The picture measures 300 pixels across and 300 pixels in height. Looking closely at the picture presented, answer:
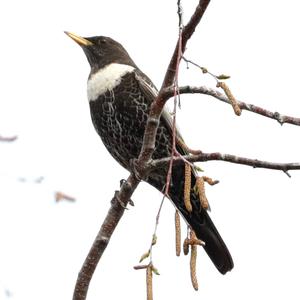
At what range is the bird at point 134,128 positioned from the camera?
5430 mm

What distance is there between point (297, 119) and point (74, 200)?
112 centimetres

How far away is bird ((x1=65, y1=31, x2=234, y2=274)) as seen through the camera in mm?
5430

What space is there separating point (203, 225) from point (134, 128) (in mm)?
998

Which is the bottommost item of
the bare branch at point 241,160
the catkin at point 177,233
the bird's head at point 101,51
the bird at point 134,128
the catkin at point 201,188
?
the catkin at point 177,233

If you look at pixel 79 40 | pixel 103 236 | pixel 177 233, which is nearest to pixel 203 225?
pixel 103 236

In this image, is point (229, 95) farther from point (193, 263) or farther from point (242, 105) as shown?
point (193, 263)

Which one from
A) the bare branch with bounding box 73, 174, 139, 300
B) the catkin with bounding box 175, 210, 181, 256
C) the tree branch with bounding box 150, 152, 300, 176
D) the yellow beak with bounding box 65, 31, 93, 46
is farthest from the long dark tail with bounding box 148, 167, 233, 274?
the catkin with bounding box 175, 210, 181, 256

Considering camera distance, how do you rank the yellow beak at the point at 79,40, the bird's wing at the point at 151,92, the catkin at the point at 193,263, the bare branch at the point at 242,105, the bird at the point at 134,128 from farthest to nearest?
the yellow beak at the point at 79,40
the bird at the point at 134,128
the bird's wing at the point at 151,92
the bare branch at the point at 242,105
the catkin at the point at 193,263

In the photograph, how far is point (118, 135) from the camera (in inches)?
218

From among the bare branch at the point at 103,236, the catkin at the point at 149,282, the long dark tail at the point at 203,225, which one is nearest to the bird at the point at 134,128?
the long dark tail at the point at 203,225

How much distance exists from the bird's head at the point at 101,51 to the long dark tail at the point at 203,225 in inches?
44.5

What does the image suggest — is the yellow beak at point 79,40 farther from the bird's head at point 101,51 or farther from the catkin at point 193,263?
the catkin at point 193,263

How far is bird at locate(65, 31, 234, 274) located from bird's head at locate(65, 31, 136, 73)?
19 cm

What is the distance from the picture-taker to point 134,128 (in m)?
5.45
